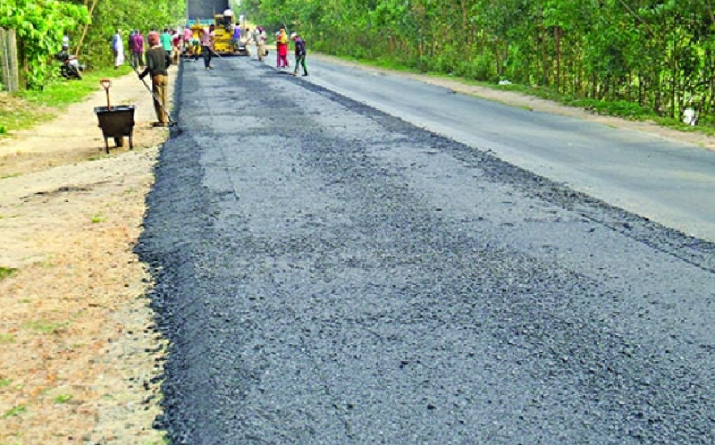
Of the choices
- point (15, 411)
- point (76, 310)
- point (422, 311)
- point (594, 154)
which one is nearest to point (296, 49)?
point (594, 154)

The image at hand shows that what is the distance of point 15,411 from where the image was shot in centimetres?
448

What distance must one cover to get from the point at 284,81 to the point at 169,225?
20.9 meters

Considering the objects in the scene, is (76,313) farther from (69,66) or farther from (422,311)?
(69,66)

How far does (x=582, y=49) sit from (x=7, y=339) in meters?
19.4

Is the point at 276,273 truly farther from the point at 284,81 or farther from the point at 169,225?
the point at 284,81

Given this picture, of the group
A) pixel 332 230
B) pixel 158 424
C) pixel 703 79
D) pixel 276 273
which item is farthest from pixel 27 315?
pixel 703 79

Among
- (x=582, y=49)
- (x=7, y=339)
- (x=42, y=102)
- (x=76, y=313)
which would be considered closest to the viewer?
(x=7, y=339)

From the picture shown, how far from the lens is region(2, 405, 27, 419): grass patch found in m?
4.43

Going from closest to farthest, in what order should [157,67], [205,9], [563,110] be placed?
[157,67], [563,110], [205,9]

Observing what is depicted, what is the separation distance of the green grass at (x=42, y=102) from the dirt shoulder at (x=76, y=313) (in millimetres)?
6204

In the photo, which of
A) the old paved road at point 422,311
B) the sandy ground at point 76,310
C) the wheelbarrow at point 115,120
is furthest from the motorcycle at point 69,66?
the old paved road at point 422,311

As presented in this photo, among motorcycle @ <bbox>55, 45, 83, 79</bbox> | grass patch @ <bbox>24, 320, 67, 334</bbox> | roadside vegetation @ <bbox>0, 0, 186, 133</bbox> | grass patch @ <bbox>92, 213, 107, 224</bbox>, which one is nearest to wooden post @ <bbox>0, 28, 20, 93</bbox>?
roadside vegetation @ <bbox>0, 0, 186, 133</bbox>

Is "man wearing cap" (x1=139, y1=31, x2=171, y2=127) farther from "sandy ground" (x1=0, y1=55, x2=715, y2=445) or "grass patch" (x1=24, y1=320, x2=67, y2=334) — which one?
"grass patch" (x1=24, y1=320, x2=67, y2=334)

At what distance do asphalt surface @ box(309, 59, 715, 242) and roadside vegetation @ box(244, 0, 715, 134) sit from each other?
2.34m
